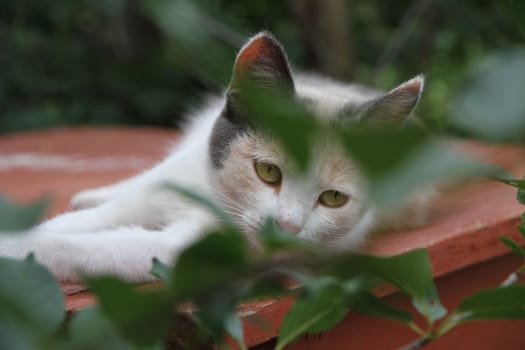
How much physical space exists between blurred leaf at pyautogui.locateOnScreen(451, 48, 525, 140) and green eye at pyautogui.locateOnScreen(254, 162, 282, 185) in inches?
42.3

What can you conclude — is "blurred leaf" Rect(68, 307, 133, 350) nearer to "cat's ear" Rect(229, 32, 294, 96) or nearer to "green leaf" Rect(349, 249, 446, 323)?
"green leaf" Rect(349, 249, 446, 323)

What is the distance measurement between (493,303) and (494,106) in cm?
37

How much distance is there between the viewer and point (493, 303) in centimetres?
65

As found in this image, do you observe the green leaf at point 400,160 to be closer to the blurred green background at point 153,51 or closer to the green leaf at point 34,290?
the green leaf at point 34,290

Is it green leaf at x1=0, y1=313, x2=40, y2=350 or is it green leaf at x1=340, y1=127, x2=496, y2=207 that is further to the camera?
green leaf at x1=0, y1=313, x2=40, y2=350

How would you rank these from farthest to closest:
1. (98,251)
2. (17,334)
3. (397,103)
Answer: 1. (397,103)
2. (98,251)
3. (17,334)

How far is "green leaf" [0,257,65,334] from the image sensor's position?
49 centimetres

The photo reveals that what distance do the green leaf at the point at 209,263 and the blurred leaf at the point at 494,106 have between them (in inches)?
5.7

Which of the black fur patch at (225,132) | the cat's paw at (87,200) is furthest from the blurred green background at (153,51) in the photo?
the black fur patch at (225,132)

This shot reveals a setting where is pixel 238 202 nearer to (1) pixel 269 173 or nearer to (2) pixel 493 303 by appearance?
(1) pixel 269 173

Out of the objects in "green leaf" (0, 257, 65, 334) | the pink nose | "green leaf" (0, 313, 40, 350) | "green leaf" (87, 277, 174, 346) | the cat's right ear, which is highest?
the cat's right ear

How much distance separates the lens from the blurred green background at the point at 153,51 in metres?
4.22

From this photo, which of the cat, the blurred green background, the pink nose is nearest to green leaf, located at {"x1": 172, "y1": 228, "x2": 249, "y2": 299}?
the cat

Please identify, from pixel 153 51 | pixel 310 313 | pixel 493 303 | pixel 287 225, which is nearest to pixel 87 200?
pixel 287 225
